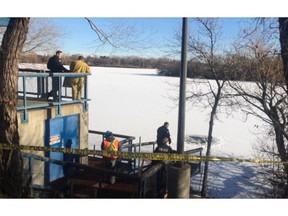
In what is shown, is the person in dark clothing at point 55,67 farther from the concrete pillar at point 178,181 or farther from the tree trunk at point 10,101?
the concrete pillar at point 178,181

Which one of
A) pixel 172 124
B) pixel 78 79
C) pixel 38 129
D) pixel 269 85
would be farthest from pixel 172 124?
pixel 38 129

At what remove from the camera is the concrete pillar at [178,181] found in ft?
14.3

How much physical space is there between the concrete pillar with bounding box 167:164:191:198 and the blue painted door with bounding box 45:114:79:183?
3.34m

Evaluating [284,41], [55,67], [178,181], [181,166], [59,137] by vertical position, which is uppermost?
[284,41]

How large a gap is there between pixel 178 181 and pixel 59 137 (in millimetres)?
3615

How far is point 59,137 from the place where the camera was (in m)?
6.82

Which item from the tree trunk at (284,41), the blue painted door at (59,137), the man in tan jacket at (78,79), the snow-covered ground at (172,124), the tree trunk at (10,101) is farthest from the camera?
the snow-covered ground at (172,124)

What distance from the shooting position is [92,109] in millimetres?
25141

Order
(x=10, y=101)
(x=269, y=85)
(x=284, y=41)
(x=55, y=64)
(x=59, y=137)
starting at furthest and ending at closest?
(x=269, y=85) → (x=55, y=64) → (x=59, y=137) → (x=284, y=41) → (x=10, y=101)

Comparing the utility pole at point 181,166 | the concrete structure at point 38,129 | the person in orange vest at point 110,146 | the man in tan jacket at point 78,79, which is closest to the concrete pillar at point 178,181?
the utility pole at point 181,166

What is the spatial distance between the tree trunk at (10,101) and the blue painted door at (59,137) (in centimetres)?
165

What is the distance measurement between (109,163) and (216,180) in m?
7.17

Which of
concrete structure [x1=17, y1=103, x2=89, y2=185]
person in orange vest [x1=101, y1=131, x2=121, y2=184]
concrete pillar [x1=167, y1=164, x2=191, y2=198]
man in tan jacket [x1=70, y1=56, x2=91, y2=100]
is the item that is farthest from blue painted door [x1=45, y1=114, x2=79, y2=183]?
concrete pillar [x1=167, y1=164, x2=191, y2=198]

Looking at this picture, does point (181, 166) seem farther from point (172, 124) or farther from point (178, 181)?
point (172, 124)
